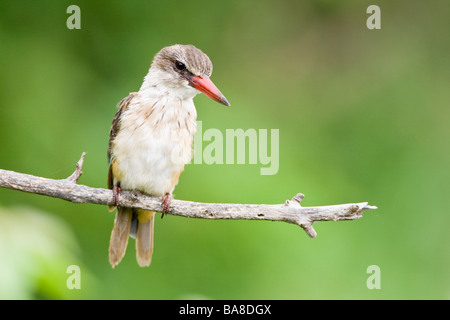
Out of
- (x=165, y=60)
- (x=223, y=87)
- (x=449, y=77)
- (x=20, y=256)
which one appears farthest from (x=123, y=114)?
(x=449, y=77)

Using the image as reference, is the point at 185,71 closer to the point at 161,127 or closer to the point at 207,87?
the point at 207,87

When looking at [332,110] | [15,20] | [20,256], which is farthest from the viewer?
[332,110]

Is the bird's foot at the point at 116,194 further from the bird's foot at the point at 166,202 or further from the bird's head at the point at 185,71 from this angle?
the bird's head at the point at 185,71

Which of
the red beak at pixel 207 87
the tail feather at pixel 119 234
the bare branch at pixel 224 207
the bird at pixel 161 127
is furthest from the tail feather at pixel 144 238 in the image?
the red beak at pixel 207 87

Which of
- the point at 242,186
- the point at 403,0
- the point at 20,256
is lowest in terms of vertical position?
the point at 20,256

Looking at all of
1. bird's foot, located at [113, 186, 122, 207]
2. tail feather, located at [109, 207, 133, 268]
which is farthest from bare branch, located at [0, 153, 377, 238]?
tail feather, located at [109, 207, 133, 268]

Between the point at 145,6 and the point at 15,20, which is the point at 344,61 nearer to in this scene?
the point at 145,6

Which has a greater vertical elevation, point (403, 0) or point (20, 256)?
point (403, 0)

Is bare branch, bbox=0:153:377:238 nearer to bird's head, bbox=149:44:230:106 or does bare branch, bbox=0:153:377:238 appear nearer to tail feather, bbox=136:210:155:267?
bird's head, bbox=149:44:230:106
